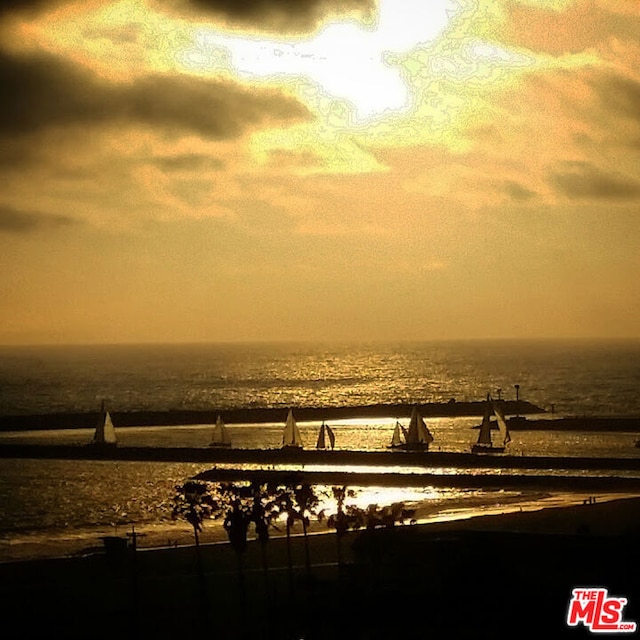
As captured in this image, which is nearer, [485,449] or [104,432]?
[485,449]

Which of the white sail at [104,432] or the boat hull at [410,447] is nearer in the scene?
the boat hull at [410,447]

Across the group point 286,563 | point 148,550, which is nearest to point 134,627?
point 286,563

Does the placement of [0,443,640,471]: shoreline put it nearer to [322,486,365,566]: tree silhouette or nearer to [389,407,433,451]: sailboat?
[389,407,433,451]: sailboat

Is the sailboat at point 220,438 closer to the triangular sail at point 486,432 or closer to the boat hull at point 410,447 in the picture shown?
the boat hull at point 410,447

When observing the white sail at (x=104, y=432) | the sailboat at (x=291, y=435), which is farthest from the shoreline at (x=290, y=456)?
the white sail at (x=104, y=432)

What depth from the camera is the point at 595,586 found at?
96.3 feet

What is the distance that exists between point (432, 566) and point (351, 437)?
80918mm

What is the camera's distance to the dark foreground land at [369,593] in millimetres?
29062

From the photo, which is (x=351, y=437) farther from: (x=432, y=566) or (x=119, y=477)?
(x=432, y=566)

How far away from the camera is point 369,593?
31781 millimetres

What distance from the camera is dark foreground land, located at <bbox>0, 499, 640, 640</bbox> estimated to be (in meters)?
29.1

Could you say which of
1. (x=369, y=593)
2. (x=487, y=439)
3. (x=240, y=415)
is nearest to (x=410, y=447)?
(x=487, y=439)

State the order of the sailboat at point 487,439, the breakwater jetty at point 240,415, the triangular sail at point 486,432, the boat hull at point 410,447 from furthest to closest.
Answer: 1. the breakwater jetty at point 240,415
2. the triangular sail at point 486,432
3. the sailboat at point 487,439
4. the boat hull at point 410,447

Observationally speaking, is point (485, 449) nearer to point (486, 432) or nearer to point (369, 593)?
point (486, 432)
